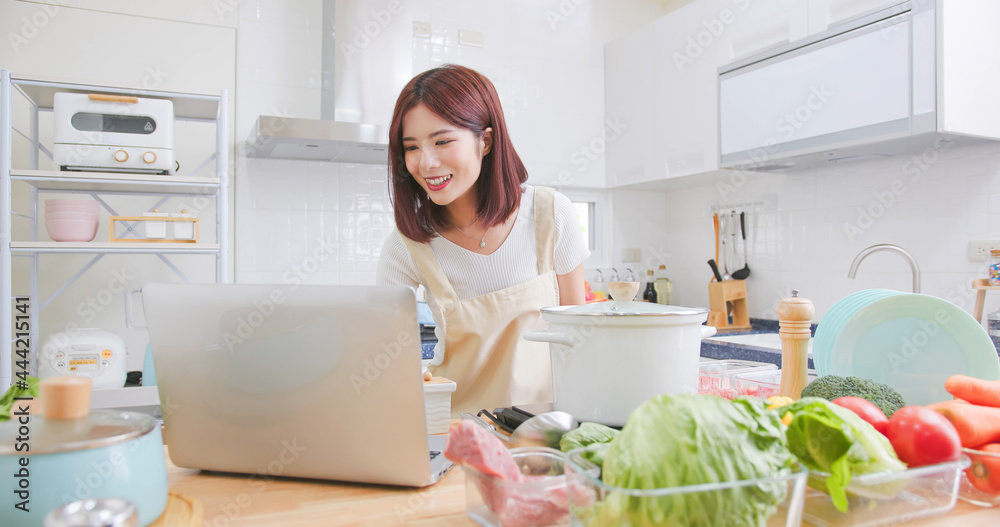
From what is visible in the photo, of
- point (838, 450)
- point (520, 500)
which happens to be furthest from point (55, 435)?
point (838, 450)

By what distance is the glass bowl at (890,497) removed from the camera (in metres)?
0.49

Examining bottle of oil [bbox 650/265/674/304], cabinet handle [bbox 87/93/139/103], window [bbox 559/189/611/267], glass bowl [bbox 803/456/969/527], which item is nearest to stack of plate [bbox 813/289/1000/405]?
glass bowl [bbox 803/456/969/527]

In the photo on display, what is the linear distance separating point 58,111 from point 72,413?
6.52ft

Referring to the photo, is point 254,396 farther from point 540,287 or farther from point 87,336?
point 87,336

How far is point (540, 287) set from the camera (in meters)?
1.39

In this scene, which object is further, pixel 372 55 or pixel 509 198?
pixel 372 55

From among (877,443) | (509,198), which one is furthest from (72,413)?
(509,198)

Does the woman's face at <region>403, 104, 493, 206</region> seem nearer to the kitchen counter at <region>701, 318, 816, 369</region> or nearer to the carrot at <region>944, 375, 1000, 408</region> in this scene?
the carrot at <region>944, 375, 1000, 408</region>

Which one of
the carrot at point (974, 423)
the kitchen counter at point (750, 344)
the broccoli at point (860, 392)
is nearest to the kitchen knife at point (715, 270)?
the kitchen counter at point (750, 344)

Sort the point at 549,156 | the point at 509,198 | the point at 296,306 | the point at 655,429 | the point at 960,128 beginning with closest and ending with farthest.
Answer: the point at 655,429
the point at 296,306
the point at 509,198
the point at 960,128
the point at 549,156

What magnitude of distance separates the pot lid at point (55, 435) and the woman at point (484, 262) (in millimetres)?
835

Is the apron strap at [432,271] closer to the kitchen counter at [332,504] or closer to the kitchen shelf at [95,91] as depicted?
the kitchen counter at [332,504]

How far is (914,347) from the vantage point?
0.85 m

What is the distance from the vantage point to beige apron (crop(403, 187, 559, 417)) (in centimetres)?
133
